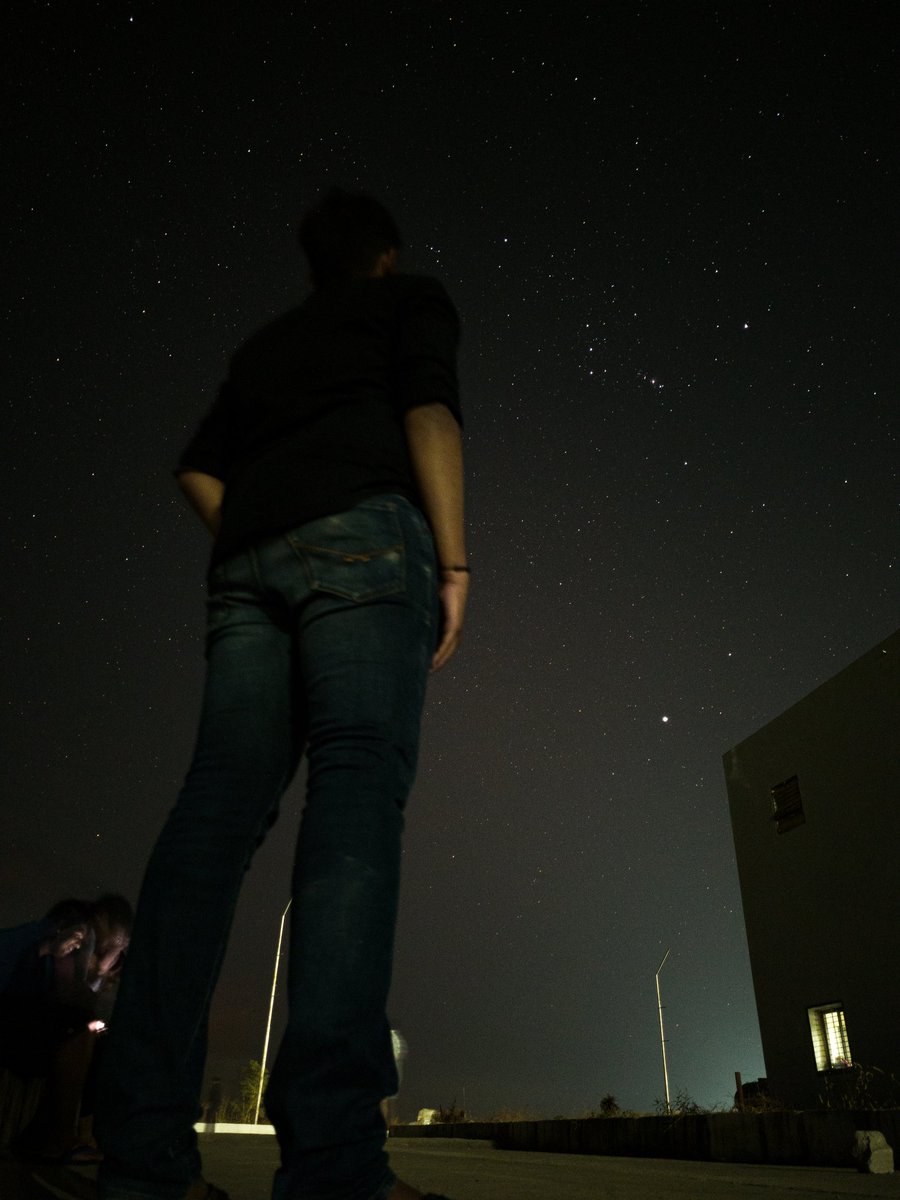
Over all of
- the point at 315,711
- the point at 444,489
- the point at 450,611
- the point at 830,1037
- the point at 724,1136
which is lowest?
the point at 830,1037

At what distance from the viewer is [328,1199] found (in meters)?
0.88

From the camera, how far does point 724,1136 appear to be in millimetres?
5094

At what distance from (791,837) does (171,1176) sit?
15.4 meters

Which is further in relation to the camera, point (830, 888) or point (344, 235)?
point (830, 888)

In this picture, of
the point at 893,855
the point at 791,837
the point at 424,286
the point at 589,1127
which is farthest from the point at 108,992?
the point at 791,837

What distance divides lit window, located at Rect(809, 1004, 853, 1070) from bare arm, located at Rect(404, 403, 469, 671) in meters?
14.1

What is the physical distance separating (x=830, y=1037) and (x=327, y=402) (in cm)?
1489

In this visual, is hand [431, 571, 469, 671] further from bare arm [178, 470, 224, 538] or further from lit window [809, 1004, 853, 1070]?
lit window [809, 1004, 853, 1070]

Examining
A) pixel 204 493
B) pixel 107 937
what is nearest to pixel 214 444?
pixel 204 493

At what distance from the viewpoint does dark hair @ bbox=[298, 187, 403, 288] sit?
1783 mm

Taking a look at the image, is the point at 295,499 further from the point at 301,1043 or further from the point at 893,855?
the point at 893,855

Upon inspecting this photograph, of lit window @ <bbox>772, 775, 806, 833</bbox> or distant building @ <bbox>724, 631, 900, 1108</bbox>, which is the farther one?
lit window @ <bbox>772, 775, 806, 833</bbox>

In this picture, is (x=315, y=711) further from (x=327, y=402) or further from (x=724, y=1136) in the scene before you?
(x=724, y=1136)

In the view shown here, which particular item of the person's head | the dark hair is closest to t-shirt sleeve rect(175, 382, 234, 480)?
the dark hair
